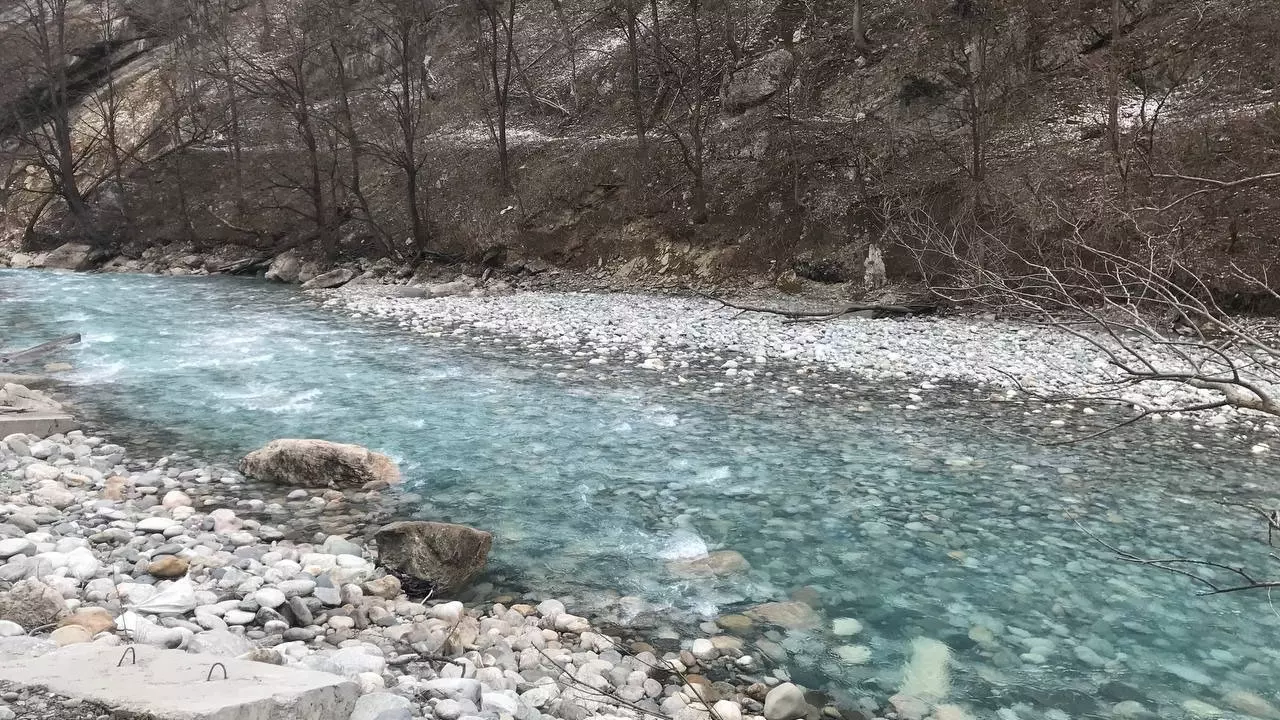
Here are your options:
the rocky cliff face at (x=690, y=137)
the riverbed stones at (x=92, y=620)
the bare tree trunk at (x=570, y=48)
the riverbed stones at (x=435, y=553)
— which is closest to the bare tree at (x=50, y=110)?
the rocky cliff face at (x=690, y=137)

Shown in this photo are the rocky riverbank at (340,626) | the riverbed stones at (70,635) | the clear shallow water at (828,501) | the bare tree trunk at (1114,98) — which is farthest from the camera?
the bare tree trunk at (1114,98)

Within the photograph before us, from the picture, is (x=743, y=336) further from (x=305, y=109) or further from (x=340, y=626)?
(x=305, y=109)

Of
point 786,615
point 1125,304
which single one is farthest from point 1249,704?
point 786,615

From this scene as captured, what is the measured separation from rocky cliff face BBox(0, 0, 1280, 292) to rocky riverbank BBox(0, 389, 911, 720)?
7.79m

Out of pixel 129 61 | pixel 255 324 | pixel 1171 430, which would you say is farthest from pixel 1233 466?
pixel 129 61

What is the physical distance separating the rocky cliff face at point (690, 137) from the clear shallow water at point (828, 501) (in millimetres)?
3708

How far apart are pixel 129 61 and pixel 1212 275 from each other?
188 feet

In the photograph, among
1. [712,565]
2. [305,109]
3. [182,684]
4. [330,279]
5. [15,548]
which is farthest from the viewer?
[305,109]

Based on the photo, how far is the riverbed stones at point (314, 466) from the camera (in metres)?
6.84

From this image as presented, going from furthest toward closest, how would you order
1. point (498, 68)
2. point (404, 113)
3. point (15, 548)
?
point (498, 68)
point (404, 113)
point (15, 548)

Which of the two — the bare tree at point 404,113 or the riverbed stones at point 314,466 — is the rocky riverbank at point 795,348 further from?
the bare tree at point 404,113

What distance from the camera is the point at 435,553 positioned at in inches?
203

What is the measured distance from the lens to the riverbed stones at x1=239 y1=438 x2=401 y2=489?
6840 mm

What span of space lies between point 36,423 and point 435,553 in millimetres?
5674
